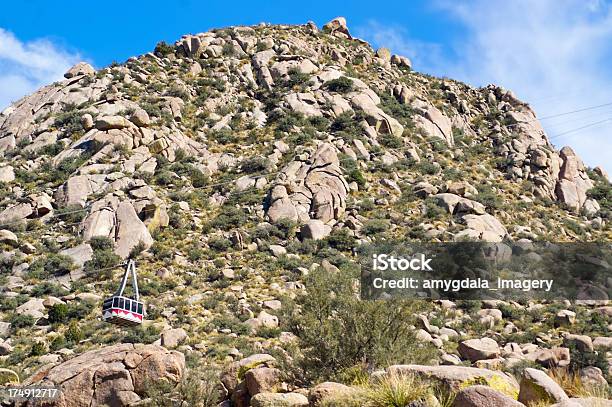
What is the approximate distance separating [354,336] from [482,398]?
7.39 m

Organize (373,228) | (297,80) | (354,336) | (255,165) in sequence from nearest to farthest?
(354,336), (373,228), (255,165), (297,80)

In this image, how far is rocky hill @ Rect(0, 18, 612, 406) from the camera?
17.1 m

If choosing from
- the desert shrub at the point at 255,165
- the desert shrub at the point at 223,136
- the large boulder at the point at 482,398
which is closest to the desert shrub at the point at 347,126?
the desert shrub at the point at 255,165

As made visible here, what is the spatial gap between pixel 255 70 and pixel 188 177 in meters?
20.1

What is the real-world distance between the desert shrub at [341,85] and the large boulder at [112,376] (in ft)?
134

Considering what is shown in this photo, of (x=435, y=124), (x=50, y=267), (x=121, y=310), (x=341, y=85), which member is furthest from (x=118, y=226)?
Answer: (x=435, y=124)

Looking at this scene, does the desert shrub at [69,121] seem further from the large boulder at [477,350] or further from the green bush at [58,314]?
the large boulder at [477,350]

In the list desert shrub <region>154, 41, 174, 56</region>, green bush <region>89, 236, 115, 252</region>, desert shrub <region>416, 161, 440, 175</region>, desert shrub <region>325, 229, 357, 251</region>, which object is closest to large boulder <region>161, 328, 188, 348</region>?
green bush <region>89, 236, 115, 252</region>

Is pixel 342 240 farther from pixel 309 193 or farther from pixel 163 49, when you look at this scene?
pixel 163 49

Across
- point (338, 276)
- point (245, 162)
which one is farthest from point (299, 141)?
point (338, 276)

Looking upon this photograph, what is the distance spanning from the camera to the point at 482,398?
9.63 m

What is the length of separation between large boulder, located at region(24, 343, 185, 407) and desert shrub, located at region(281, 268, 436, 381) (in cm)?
414

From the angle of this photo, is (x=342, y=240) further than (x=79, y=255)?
Yes

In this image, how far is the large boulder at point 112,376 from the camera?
666 inches
